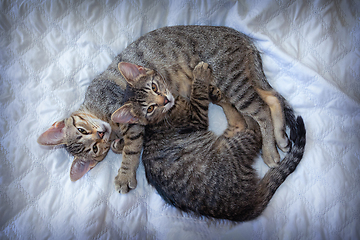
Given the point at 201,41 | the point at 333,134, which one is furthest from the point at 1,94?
the point at 333,134

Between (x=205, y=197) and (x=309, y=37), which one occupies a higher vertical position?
(x=309, y=37)

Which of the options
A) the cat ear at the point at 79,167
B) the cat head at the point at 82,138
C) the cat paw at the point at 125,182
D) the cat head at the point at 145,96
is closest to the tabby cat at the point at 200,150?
the cat head at the point at 145,96

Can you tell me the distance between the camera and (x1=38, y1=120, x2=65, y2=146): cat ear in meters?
1.42

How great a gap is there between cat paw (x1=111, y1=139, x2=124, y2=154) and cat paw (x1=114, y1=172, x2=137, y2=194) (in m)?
0.19

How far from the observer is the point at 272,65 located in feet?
5.55

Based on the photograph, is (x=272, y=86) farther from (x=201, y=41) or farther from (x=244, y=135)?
(x=201, y=41)

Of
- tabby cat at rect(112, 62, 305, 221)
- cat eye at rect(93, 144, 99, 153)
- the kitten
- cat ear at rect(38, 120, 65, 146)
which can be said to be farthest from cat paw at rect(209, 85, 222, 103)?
cat ear at rect(38, 120, 65, 146)

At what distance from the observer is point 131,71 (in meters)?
1.53

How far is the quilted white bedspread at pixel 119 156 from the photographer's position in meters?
1.50

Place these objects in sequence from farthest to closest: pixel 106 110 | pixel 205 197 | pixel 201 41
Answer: pixel 106 110 → pixel 201 41 → pixel 205 197

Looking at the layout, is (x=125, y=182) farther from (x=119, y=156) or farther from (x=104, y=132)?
(x=104, y=132)

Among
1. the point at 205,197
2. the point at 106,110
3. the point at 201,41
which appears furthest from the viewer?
the point at 106,110

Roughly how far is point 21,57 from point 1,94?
310 millimetres

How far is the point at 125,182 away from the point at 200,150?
586 mm
